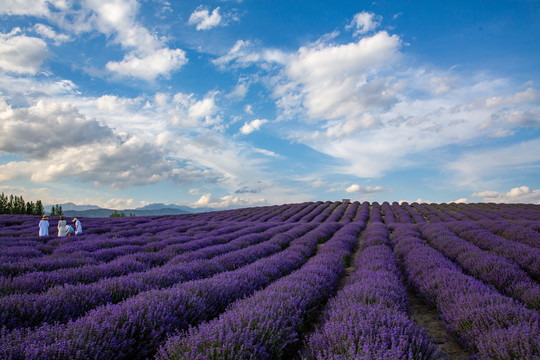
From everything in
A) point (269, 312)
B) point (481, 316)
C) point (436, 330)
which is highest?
point (269, 312)

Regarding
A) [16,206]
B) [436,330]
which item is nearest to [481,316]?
[436,330]

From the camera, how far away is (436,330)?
351 centimetres

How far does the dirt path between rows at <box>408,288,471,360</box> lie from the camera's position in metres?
2.95

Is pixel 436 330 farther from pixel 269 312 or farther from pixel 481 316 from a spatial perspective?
pixel 269 312

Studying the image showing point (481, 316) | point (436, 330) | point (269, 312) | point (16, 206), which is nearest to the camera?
point (269, 312)

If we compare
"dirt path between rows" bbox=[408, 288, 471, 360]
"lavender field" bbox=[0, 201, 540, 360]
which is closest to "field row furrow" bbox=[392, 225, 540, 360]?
"lavender field" bbox=[0, 201, 540, 360]

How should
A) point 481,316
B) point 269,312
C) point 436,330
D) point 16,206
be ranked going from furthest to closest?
1. point 16,206
2. point 436,330
3. point 481,316
4. point 269,312

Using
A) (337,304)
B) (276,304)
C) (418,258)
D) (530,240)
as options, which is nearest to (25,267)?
(276,304)

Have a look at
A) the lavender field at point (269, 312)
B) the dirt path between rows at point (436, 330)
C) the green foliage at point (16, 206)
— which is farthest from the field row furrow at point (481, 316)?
the green foliage at point (16, 206)

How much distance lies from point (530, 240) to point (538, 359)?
7.84 meters

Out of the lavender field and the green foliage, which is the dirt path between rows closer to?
the lavender field

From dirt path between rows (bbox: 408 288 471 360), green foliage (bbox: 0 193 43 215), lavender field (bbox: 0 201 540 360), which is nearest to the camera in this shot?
lavender field (bbox: 0 201 540 360)

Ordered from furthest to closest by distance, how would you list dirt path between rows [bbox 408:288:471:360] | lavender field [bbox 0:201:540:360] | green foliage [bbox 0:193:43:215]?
green foliage [bbox 0:193:43:215]
dirt path between rows [bbox 408:288:471:360]
lavender field [bbox 0:201:540:360]

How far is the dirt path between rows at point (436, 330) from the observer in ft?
9.68
